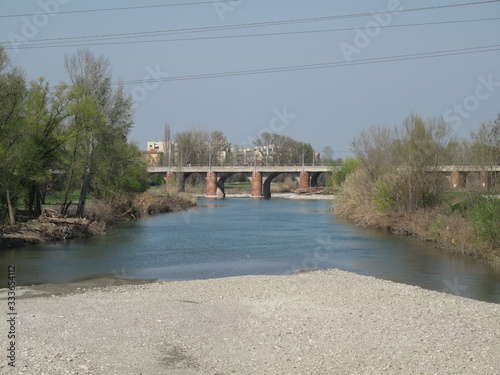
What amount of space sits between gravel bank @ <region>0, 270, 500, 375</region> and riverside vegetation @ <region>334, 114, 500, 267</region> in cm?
996

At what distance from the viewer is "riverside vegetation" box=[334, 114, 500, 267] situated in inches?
1082

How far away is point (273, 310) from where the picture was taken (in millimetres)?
15688

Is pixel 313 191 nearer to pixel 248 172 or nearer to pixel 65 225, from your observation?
pixel 248 172

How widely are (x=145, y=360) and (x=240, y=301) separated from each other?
20.1 feet

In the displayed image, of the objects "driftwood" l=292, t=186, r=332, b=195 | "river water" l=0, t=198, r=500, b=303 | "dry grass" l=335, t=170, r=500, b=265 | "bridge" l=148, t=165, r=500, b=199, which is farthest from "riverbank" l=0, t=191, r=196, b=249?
"driftwood" l=292, t=186, r=332, b=195

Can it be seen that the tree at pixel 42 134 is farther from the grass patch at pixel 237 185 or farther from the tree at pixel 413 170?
the grass patch at pixel 237 185

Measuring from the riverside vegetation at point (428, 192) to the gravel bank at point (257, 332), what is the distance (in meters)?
9.96

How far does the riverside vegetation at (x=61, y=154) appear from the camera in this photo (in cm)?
3070

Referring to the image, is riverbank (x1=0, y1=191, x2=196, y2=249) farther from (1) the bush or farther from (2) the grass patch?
(2) the grass patch

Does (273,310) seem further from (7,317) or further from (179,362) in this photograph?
(7,317)

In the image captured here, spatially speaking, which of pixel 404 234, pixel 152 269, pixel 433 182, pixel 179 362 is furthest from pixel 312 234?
pixel 179 362

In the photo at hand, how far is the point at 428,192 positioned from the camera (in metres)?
39.7

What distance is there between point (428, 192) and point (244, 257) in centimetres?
1617

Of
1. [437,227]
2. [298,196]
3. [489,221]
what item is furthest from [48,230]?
[298,196]
